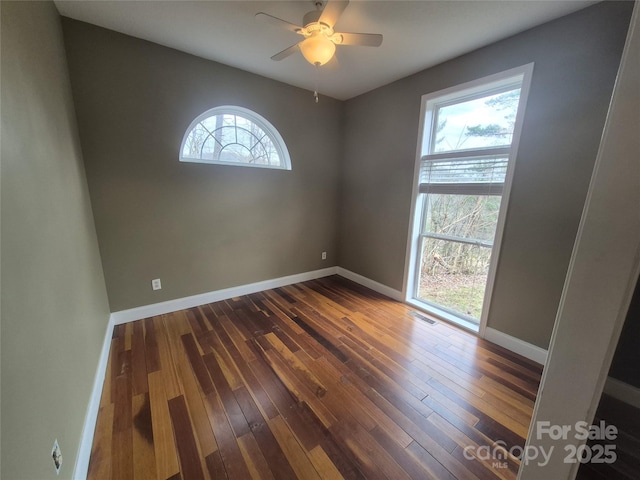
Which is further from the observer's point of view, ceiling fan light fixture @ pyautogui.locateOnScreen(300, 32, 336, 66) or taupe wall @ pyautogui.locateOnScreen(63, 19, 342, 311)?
taupe wall @ pyautogui.locateOnScreen(63, 19, 342, 311)

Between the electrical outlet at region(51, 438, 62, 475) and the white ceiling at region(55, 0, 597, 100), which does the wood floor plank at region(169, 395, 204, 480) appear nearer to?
the electrical outlet at region(51, 438, 62, 475)

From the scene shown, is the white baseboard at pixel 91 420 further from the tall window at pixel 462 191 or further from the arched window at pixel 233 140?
the tall window at pixel 462 191

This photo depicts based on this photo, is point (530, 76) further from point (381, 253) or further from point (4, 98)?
point (4, 98)

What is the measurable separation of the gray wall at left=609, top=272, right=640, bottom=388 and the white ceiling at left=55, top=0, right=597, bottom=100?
2.03 m

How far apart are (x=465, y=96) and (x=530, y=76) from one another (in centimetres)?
55

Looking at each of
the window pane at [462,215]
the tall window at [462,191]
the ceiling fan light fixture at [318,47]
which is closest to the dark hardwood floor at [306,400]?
the tall window at [462,191]

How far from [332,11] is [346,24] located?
0.51m

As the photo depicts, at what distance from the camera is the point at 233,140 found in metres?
2.82

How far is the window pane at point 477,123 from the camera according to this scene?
6.90ft

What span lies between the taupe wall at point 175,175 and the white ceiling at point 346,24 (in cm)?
24

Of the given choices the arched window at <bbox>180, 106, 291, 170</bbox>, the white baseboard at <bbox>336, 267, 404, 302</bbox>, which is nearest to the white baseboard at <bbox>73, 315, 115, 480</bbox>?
the arched window at <bbox>180, 106, 291, 170</bbox>

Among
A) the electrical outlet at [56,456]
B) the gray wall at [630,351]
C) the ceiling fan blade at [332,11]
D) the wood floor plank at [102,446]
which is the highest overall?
the ceiling fan blade at [332,11]

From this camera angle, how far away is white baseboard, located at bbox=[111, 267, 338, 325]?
2439 mm

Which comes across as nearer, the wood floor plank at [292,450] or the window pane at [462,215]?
the wood floor plank at [292,450]
